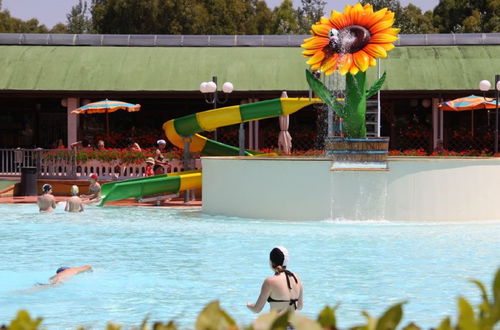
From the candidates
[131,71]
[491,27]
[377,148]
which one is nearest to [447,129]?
[131,71]

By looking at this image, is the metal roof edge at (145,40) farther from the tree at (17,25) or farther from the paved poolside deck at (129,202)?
the tree at (17,25)

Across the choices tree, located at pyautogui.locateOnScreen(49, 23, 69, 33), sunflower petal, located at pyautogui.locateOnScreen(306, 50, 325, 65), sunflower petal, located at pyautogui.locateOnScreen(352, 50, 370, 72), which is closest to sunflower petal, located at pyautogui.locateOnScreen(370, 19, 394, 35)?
sunflower petal, located at pyautogui.locateOnScreen(352, 50, 370, 72)

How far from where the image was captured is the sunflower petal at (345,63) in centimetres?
2158

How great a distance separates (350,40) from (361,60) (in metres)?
0.58

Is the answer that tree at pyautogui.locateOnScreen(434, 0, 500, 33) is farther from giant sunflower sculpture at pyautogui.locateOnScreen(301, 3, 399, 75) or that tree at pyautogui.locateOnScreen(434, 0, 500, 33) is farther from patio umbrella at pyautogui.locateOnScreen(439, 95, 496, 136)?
giant sunflower sculpture at pyautogui.locateOnScreen(301, 3, 399, 75)

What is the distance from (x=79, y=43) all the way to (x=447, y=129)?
47.9 feet

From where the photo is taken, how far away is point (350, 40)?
21.9 metres

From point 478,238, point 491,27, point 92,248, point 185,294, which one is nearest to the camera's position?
point 185,294

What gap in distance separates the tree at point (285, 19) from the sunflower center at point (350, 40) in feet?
156

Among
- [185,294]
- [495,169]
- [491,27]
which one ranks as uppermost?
[491,27]

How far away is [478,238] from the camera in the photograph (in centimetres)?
1805

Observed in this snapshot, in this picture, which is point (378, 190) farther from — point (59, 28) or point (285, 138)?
point (59, 28)

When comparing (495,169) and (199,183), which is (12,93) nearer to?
(199,183)

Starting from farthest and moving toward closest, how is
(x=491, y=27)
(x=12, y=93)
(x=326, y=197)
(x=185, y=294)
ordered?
(x=491, y=27) → (x=12, y=93) → (x=326, y=197) → (x=185, y=294)
